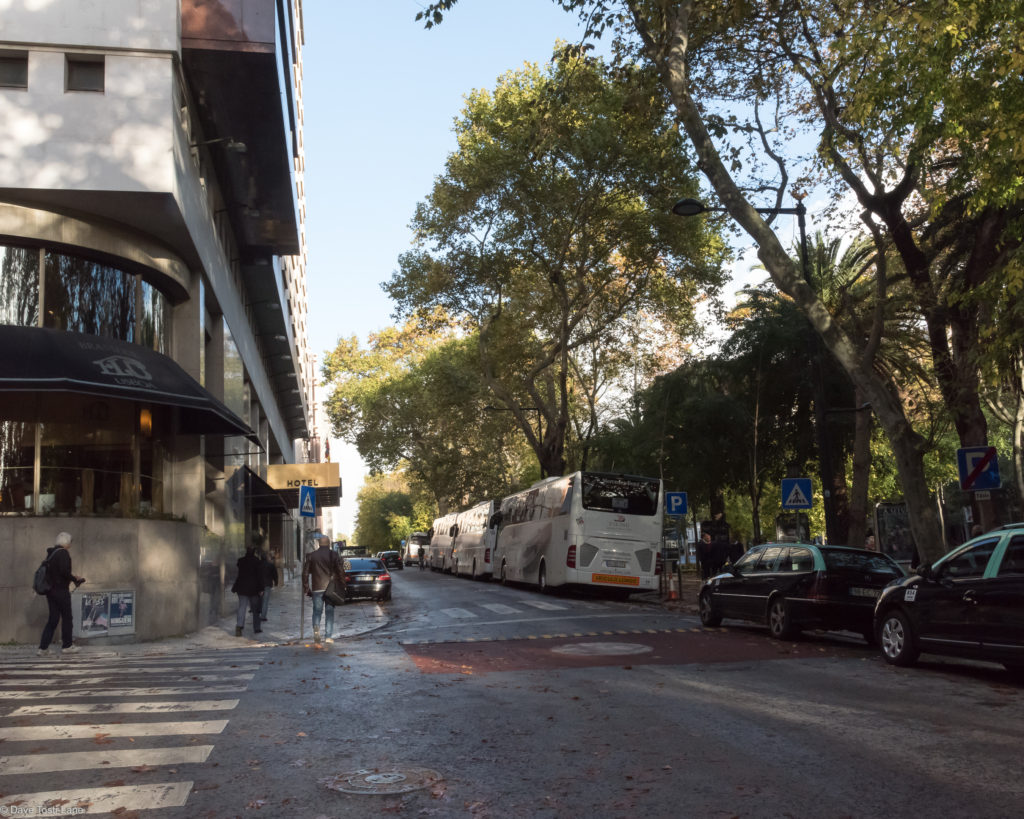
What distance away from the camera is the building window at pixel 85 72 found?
16.8 metres

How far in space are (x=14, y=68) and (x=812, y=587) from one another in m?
15.5

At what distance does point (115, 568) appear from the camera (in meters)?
16.8

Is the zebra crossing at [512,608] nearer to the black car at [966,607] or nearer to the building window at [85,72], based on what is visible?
the black car at [966,607]

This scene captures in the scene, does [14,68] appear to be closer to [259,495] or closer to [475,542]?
[259,495]

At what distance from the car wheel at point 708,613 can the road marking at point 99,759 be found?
38.9 ft

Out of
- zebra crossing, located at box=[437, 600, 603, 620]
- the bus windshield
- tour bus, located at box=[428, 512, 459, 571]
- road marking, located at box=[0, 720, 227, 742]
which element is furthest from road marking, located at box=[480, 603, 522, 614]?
tour bus, located at box=[428, 512, 459, 571]

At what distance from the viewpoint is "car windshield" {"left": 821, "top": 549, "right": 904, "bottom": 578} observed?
14.4m

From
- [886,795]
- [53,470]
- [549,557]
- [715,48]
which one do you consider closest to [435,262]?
[549,557]

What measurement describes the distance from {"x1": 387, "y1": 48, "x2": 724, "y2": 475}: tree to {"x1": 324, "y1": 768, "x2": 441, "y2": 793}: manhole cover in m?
26.5

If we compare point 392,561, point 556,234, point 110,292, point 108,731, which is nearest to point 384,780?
point 108,731

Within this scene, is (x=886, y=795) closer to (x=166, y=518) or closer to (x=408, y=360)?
(x=166, y=518)

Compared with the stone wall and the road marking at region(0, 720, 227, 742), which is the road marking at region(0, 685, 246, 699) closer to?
the road marking at region(0, 720, 227, 742)

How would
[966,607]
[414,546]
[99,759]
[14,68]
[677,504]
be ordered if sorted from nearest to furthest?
[99,759]
[966,607]
[14,68]
[677,504]
[414,546]

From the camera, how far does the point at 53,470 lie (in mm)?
16469
